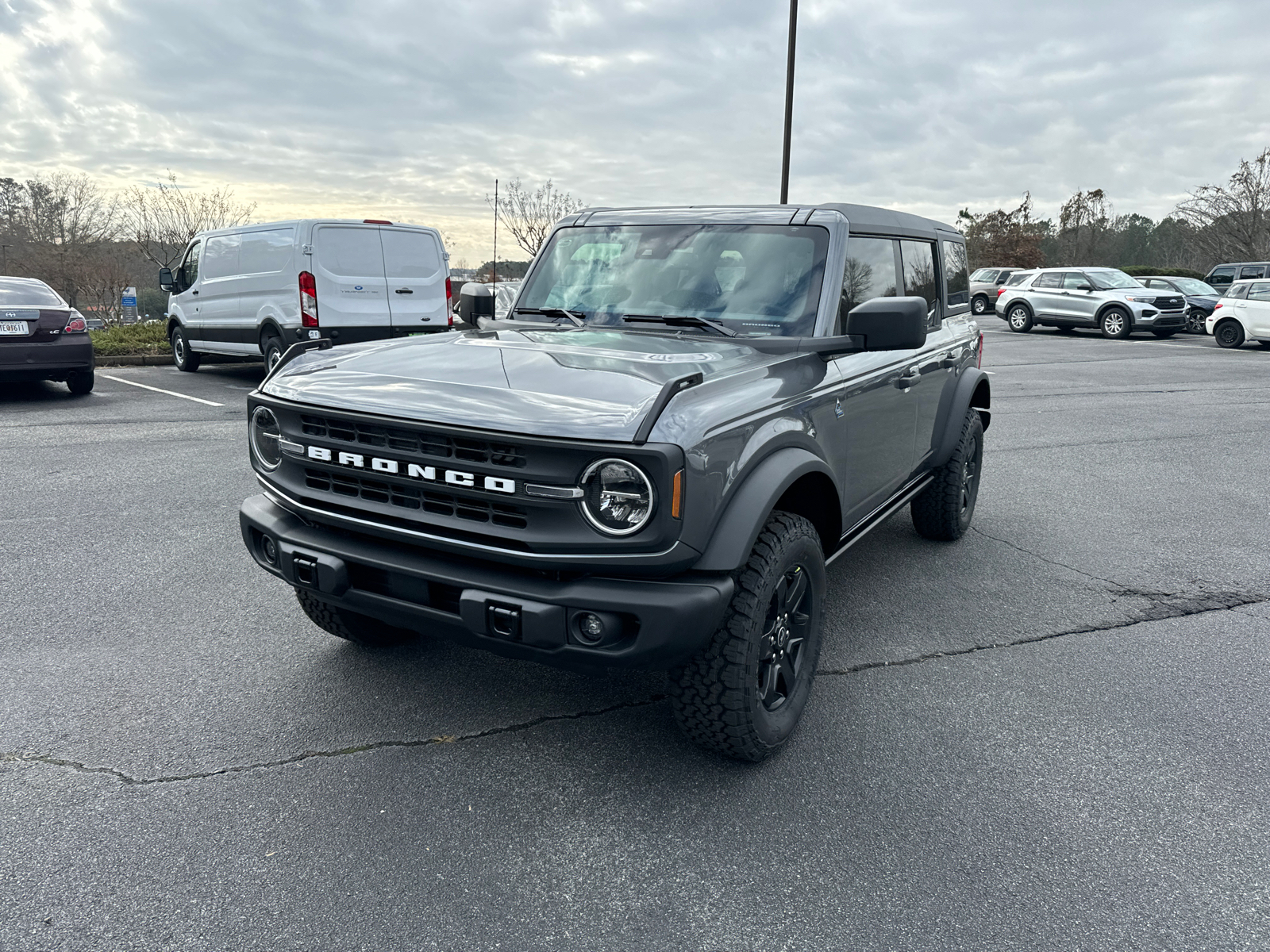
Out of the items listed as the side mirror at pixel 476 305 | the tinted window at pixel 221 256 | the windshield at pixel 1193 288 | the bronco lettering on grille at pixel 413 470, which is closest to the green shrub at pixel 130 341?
the tinted window at pixel 221 256

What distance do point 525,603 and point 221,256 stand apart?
40.1ft

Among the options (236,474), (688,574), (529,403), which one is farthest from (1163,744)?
(236,474)

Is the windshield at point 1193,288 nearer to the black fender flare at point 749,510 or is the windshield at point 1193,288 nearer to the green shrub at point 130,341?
the green shrub at point 130,341

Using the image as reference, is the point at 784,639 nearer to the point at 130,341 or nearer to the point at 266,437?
the point at 266,437

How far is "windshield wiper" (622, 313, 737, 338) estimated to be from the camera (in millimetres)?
3594

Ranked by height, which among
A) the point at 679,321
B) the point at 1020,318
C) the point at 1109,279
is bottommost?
the point at 1020,318

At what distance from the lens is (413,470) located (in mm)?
2754

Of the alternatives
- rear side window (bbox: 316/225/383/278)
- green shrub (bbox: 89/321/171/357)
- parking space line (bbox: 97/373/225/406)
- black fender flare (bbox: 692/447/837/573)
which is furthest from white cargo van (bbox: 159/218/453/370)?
black fender flare (bbox: 692/447/837/573)

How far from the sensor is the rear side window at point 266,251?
455 inches

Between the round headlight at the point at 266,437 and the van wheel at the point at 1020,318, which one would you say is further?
the van wheel at the point at 1020,318

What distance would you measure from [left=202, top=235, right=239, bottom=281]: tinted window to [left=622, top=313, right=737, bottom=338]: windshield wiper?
415 inches

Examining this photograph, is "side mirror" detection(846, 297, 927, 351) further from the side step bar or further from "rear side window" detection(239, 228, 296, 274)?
"rear side window" detection(239, 228, 296, 274)

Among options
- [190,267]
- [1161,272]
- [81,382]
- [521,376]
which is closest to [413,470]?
[521,376]

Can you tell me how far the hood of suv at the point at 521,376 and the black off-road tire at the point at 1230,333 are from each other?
72.4 feet
